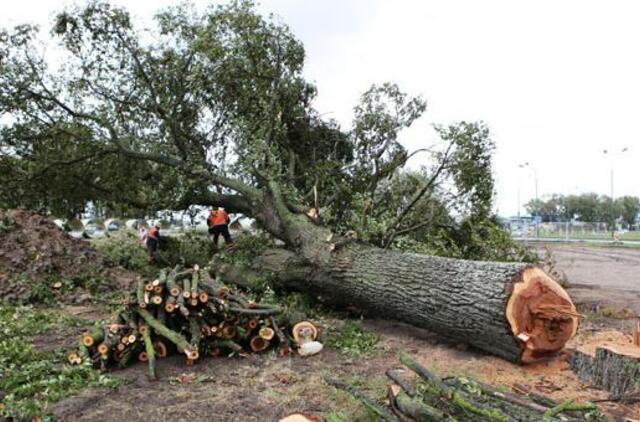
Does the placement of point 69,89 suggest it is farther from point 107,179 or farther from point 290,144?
point 290,144

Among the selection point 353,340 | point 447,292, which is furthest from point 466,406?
point 353,340

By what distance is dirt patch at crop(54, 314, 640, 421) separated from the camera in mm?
3752

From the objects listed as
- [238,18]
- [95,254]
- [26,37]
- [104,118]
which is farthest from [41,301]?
[238,18]

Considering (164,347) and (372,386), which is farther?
(164,347)

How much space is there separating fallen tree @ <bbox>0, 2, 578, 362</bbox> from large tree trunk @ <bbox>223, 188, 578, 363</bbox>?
6.1 inches

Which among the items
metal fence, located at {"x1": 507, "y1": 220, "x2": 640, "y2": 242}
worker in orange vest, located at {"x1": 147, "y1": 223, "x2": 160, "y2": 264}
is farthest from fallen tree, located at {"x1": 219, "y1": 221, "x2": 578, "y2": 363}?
metal fence, located at {"x1": 507, "y1": 220, "x2": 640, "y2": 242}

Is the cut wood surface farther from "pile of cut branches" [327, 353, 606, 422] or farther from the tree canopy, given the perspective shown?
the tree canopy

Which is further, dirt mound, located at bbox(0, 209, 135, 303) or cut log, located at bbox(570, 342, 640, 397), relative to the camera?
dirt mound, located at bbox(0, 209, 135, 303)

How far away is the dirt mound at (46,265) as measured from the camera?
26.4 ft

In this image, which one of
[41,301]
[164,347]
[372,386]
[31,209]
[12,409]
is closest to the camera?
[12,409]

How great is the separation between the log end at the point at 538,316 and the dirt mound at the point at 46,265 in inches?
248

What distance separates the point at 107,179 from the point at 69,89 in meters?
1.96

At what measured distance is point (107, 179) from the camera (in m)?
11.3

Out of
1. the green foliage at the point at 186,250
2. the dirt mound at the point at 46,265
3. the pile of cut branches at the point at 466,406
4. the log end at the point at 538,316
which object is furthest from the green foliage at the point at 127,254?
the pile of cut branches at the point at 466,406
